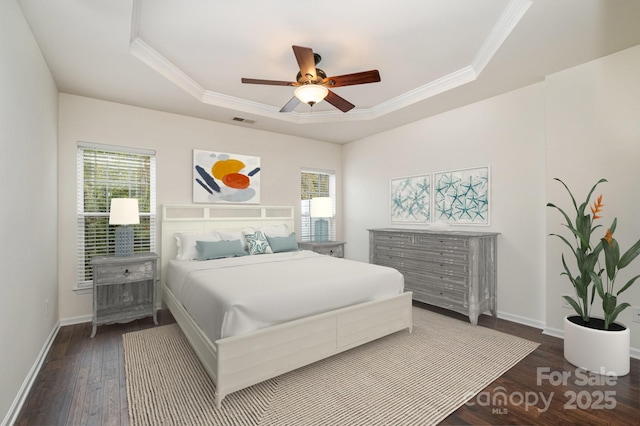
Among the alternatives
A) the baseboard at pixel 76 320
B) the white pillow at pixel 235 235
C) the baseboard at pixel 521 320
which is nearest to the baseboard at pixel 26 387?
the baseboard at pixel 76 320

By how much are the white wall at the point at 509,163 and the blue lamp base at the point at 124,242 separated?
4023 millimetres

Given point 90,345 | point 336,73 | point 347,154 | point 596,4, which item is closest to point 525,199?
point 596,4

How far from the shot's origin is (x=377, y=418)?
1.87 m

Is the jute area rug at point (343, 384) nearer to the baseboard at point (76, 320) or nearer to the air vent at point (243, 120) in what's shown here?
the baseboard at point (76, 320)

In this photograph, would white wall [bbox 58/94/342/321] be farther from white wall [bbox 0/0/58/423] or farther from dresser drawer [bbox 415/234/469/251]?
dresser drawer [bbox 415/234/469/251]

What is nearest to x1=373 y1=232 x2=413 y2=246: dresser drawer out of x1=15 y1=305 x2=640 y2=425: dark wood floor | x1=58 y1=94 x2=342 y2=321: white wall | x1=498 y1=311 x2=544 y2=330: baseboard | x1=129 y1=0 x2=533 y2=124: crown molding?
x1=498 y1=311 x2=544 y2=330: baseboard

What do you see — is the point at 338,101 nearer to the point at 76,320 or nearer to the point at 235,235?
the point at 235,235

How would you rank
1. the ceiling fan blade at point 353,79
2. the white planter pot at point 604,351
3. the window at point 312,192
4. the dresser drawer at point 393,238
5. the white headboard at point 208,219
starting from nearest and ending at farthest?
the white planter pot at point 604,351
the ceiling fan blade at point 353,79
the white headboard at point 208,219
the dresser drawer at point 393,238
the window at point 312,192

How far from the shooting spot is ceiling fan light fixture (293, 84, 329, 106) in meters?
2.62

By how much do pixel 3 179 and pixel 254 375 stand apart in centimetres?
200

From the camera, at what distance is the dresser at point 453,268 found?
345 centimetres

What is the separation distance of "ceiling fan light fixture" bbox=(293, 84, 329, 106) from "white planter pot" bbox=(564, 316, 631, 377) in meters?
2.94

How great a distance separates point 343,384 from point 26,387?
228cm

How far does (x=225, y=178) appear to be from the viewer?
15.0 ft
